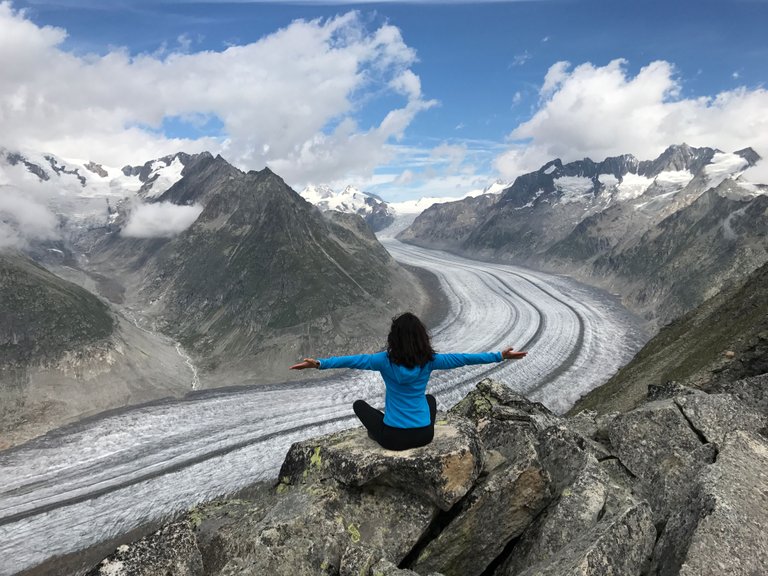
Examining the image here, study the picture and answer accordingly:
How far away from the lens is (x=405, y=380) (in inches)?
357

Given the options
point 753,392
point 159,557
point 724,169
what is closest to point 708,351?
point 753,392

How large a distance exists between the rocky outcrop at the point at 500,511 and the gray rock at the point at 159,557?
0.02m

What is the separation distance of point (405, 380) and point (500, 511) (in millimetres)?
3126

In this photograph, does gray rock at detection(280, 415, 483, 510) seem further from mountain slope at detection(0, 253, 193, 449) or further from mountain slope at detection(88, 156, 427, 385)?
mountain slope at detection(88, 156, 427, 385)

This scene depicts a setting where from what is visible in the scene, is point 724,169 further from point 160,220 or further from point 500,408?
point 500,408

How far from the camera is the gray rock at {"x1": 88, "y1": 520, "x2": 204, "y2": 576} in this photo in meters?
7.87

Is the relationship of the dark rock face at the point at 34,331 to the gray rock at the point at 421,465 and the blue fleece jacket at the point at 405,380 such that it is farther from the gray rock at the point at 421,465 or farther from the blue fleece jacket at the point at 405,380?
the blue fleece jacket at the point at 405,380

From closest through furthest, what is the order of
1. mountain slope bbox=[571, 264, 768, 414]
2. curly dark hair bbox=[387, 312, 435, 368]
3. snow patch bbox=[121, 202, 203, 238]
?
curly dark hair bbox=[387, 312, 435, 368] → mountain slope bbox=[571, 264, 768, 414] → snow patch bbox=[121, 202, 203, 238]

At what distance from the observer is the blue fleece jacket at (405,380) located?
357 inches

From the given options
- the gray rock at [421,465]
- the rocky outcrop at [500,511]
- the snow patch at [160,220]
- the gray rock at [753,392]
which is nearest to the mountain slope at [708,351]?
the gray rock at [753,392]

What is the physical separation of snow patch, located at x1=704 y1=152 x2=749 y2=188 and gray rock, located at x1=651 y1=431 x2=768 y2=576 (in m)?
176

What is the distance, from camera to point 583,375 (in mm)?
60750

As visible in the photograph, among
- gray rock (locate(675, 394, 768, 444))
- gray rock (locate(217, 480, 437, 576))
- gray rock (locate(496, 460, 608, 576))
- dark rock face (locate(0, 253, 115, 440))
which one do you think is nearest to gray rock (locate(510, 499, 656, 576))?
gray rock (locate(496, 460, 608, 576))

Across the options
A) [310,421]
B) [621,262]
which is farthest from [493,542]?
[621,262]
